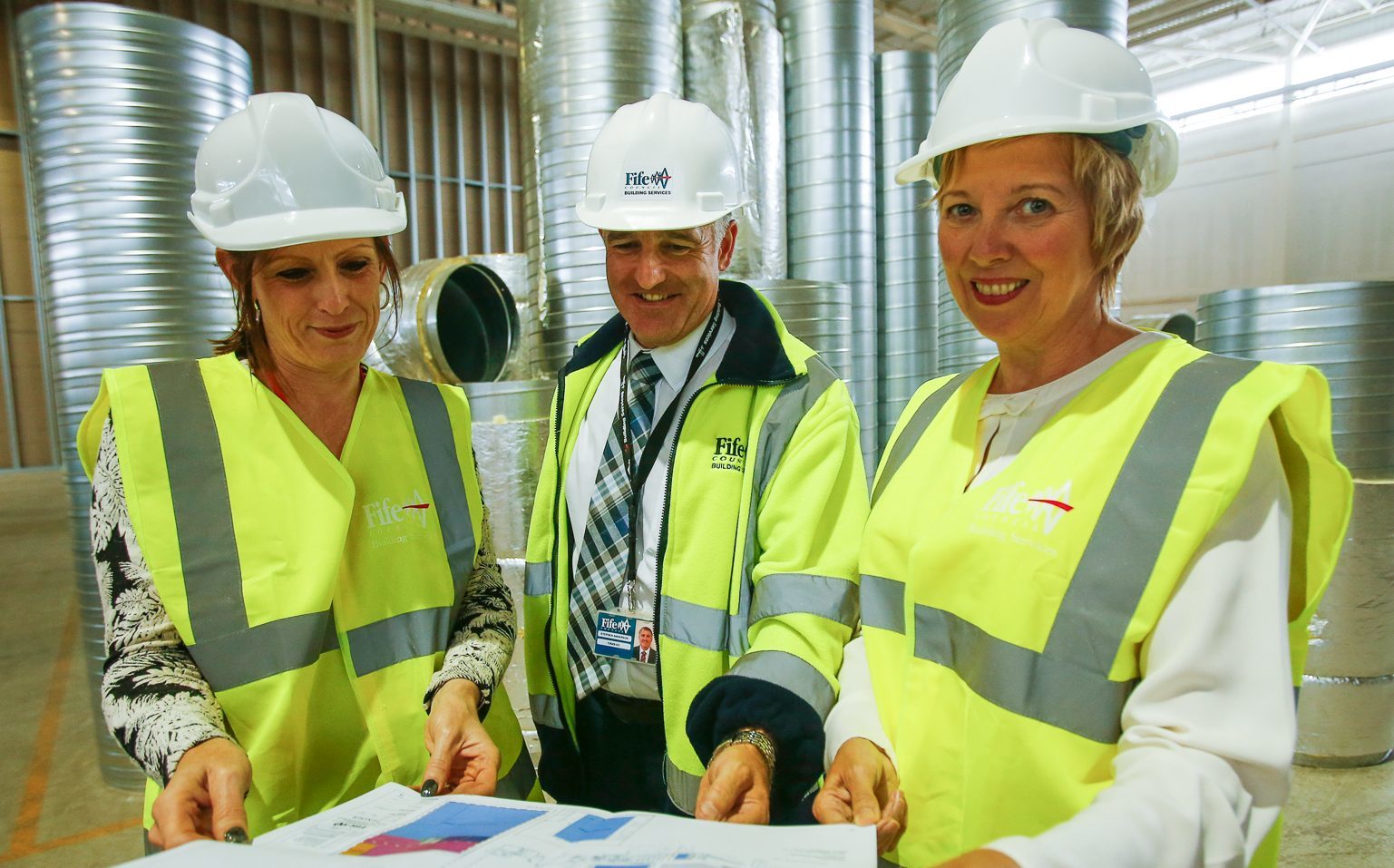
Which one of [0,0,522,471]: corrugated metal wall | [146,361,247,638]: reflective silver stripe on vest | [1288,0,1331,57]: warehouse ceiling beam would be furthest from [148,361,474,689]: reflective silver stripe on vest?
[1288,0,1331,57]: warehouse ceiling beam

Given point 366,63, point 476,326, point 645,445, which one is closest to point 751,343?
point 645,445

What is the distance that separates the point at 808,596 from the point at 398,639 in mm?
749

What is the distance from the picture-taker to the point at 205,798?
1.13m

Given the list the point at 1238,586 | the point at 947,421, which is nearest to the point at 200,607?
the point at 947,421

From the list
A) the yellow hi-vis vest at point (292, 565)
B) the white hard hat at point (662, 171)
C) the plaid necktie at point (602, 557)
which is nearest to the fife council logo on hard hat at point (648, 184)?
the white hard hat at point (662, 171)

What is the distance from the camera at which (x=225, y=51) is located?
10.9 feet

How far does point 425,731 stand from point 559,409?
74 centimetres

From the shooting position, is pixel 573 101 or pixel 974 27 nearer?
pixel 573 101

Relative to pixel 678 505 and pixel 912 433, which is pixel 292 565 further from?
pixel 912 433

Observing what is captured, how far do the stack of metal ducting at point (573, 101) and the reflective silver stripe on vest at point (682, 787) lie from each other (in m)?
1.87

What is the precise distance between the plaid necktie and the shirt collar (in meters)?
0.08

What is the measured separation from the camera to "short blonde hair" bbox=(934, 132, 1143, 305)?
112 cm

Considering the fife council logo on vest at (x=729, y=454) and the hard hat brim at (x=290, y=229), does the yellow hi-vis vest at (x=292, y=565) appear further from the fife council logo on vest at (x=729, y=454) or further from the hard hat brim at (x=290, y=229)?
the fife council logo on vest at (x=729, y=454)

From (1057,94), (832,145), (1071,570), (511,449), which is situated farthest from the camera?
(832,145)
